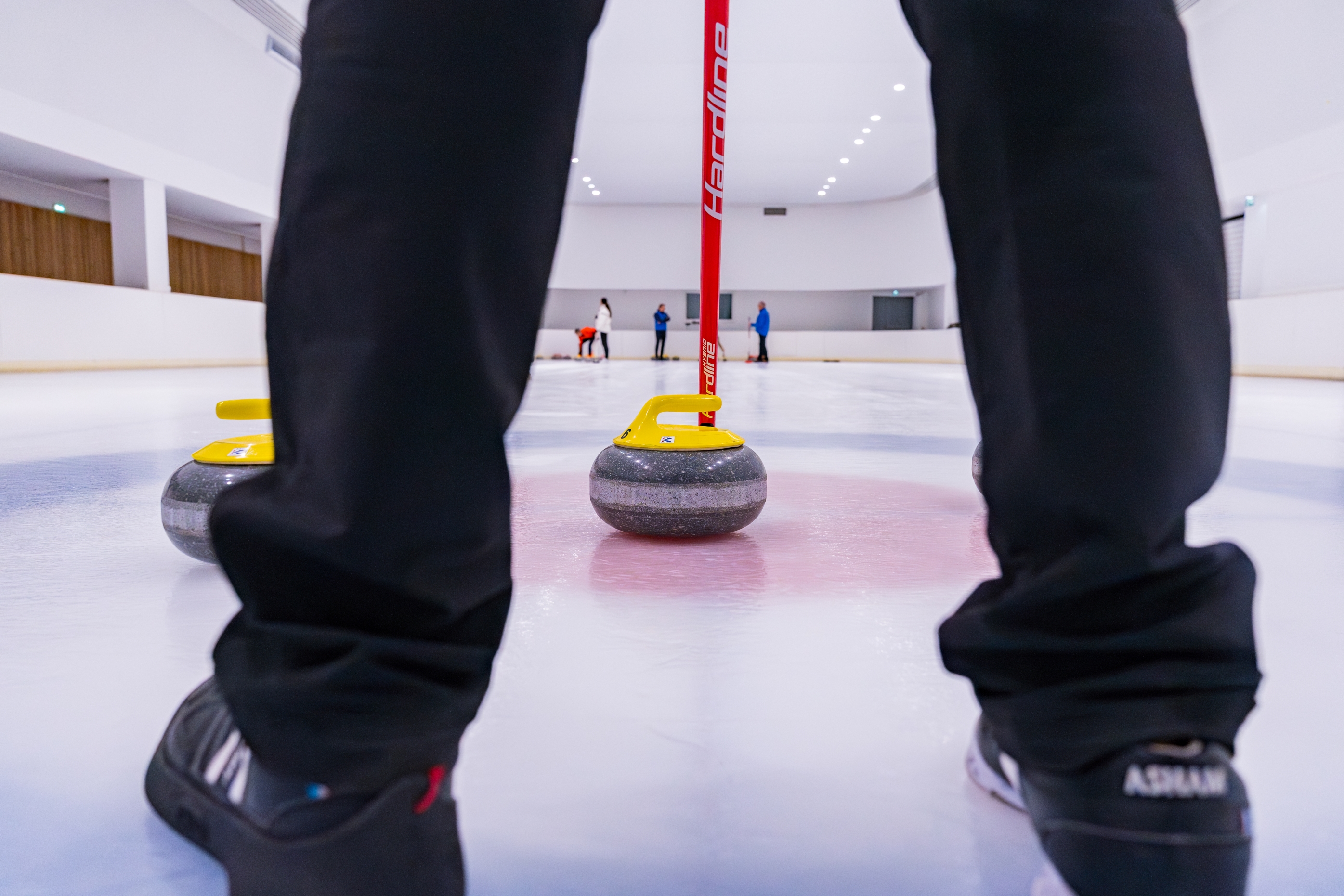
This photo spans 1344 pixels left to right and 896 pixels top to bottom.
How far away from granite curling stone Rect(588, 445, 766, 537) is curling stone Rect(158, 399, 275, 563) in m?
0.45

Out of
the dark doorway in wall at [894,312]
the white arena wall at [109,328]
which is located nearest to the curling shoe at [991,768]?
the white arena wall at [109,328]

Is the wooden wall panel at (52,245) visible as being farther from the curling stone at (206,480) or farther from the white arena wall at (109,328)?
the curling stone at (206,480)

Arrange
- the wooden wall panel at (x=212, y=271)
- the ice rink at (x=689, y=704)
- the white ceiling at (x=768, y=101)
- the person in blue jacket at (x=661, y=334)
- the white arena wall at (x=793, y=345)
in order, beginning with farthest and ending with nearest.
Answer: the white arena wall at (x=793, y=345)
the person in blue jacket at (x=661, y=334)
the wooden wall panel at (x=212, y=271)
the white ceiling at (x=768, y=101)
the ice rink at (x=689, y=704)

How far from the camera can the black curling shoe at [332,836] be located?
0.35 metres

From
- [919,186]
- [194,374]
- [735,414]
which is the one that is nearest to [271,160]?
[194,374]

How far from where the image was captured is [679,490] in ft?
3.77

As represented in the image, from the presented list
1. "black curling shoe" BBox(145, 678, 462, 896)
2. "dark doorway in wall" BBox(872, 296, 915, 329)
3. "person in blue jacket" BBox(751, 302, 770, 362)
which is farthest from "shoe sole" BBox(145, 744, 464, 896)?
"dark doorway in wall" BBox(872, 296, 915, 329)

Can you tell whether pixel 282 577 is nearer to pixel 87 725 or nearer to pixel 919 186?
pixel 87 725

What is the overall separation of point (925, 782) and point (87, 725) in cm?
59

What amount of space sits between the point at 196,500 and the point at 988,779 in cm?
90

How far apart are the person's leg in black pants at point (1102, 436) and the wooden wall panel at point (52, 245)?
13261mm

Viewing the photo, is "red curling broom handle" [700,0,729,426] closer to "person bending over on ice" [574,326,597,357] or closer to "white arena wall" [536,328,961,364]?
"person bending over on ice" [574,326,597,357]

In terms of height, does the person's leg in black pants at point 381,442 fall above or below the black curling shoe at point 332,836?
above

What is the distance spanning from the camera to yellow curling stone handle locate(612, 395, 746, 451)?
3.84ft
